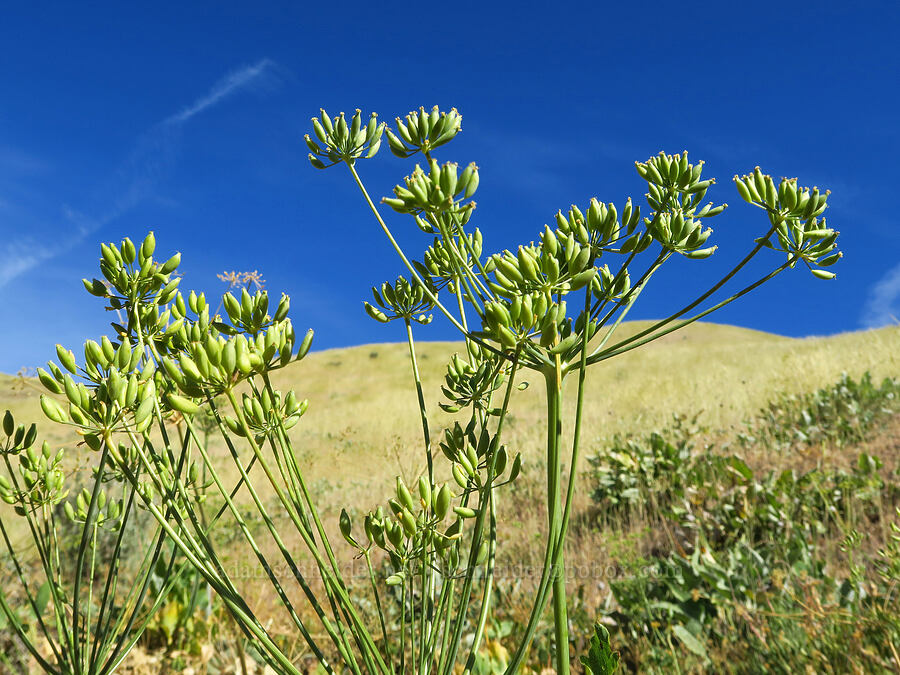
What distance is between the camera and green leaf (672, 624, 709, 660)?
10.3ft

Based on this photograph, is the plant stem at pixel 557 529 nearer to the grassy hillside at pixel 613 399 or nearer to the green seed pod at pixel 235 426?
the green seed pod at pixel 235 426

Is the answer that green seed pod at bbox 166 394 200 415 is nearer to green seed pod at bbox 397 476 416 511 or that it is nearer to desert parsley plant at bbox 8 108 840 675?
desert parsley plant at bbox 8 108 840 675

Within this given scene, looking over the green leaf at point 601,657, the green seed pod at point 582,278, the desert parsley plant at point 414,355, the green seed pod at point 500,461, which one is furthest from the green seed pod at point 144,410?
the green leaf at point 601,657

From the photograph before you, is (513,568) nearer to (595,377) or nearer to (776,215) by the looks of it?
(776,215)

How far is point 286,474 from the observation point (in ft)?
4.51

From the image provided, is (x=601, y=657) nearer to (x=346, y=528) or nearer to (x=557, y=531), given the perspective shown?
(x=557, y=531)

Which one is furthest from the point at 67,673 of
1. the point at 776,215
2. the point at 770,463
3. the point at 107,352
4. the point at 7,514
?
the point at 7,514

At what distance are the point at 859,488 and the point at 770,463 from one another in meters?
1.58

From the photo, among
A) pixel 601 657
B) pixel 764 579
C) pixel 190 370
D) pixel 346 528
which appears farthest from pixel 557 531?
pixel 764 579

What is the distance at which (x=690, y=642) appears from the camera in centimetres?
317

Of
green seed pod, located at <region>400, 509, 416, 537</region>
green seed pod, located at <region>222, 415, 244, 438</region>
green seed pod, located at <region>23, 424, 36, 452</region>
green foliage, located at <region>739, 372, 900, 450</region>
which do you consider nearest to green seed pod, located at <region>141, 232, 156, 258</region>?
green seed pod, located at <region>222, 415, 244, 438</region>

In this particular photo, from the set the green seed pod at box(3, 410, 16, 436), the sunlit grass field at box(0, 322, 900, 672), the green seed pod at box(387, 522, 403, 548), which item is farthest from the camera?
the sunlit grass field at box(0, 322, 900, 672)

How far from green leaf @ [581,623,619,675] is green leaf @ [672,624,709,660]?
232 centimetres

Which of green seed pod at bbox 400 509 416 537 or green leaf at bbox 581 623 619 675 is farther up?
green seed pod at bbox 400 509 416 537
